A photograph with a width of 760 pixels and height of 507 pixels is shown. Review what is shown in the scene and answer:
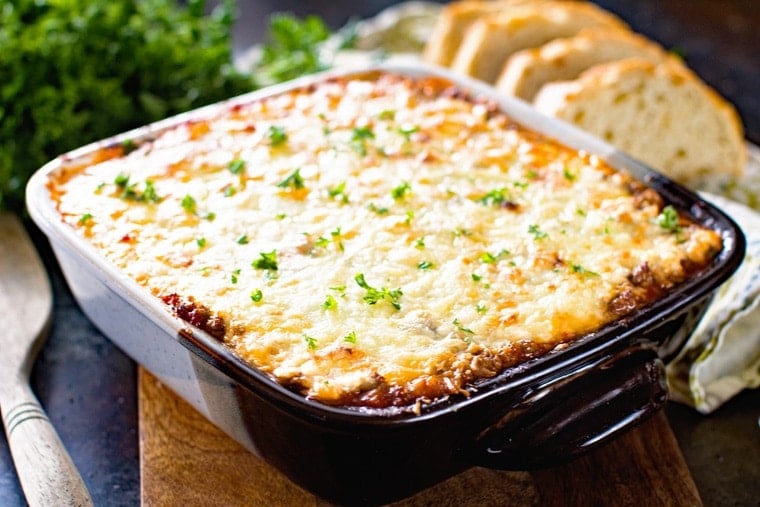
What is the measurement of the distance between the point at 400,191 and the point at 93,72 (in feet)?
4.48

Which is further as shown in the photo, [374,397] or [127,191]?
[127,191]

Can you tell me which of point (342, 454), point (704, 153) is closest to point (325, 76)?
point (704, 153)

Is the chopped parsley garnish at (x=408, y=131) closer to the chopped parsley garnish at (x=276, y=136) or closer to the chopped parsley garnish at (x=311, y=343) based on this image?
the chopped parsley garnish at (x=276, y=136)

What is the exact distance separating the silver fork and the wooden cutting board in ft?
0.63

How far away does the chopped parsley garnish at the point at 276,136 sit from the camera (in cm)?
260

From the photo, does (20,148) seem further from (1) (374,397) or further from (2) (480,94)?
(1) (374,397)

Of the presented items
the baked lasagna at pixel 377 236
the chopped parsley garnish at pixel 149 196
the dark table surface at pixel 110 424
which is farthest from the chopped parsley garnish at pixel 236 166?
the dark table surface at pixel 110 424

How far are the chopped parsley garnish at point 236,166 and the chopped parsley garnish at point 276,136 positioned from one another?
15 cm

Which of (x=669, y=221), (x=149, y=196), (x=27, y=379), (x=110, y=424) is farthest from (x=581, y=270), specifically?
(x=27, y=379)

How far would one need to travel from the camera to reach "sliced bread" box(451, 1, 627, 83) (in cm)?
353

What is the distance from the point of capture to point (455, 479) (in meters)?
2.07

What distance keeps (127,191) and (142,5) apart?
1.47 m

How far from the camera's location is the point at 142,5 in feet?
11.5

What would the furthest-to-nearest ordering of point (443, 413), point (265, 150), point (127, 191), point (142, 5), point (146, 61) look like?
point (142, 5) < point (146, 61) < point (265, 150) < point (127, 191) < point (443, 413)
